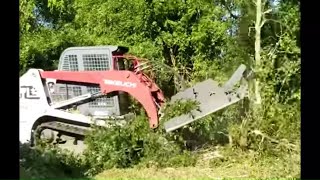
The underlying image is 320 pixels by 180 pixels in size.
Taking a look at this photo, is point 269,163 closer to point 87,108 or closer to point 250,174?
point 250,174

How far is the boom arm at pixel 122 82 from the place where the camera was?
6359mm

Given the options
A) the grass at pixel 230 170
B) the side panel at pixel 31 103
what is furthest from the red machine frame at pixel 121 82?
the grass at pixel 230 170

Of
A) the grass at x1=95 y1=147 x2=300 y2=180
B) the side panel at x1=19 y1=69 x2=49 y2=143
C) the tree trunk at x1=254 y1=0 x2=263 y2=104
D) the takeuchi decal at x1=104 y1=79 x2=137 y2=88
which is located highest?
the tree trunk at x1=254 y1=0 x2=263 y2=104

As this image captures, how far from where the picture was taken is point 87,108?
21.1 feet

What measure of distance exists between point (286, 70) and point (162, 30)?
1.85 meters

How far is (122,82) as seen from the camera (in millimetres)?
6379

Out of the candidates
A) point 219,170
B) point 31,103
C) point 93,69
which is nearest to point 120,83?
point 93,69

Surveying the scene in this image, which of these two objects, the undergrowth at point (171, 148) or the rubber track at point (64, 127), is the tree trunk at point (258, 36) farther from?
the rubber track at point (64, 127)

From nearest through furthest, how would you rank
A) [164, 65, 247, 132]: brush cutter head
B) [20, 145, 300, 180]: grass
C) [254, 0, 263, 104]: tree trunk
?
[20, 145, 300, 180]: grass
[164, 65, 247, 132]: brush cutter head
[254, 0, 263, 104]: tree trunk

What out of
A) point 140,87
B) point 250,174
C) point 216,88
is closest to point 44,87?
point 140,87

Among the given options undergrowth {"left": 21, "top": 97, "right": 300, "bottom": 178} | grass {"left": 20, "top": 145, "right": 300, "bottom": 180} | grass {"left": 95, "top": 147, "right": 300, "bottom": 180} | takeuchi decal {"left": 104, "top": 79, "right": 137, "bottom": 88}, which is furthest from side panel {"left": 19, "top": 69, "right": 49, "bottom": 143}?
grass {"left": 95, "top": 147, "right": 300, "bottom": 180}

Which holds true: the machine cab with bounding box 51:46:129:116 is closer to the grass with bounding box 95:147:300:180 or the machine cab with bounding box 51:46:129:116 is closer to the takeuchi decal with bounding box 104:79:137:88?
the takeuchi decal with bounding box 104:79:137:88

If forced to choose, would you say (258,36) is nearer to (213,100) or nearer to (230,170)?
(213,100)

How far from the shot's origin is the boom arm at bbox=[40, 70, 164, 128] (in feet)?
20.9
